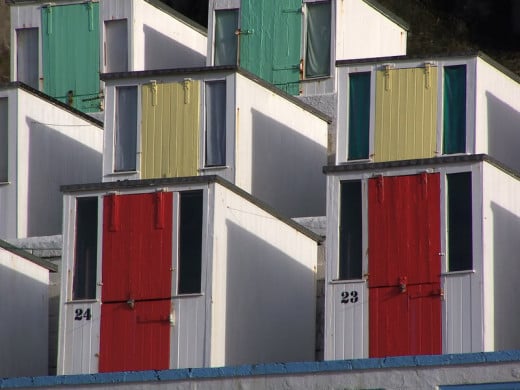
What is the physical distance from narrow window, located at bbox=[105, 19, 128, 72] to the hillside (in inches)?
589

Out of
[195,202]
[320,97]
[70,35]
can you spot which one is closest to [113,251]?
[195,202]

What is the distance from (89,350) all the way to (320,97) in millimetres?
11330

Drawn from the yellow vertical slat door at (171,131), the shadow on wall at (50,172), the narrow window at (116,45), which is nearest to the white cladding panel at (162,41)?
the narrow window at (116,45)

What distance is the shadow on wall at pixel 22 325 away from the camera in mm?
36250

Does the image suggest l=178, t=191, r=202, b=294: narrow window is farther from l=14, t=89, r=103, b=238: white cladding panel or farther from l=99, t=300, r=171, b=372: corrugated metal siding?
l=14, t=89, r=103, b=238: white cladding panel

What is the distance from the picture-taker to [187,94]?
37812 mm

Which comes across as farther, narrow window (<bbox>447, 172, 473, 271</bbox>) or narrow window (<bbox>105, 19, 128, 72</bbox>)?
narrow window (<bbox>105, 19, 128, 72</bbox>)

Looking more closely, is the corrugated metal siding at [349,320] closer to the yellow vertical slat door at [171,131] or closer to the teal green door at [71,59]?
the yellow vertical slat door at [171,131]

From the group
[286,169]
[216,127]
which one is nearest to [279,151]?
[286,169]

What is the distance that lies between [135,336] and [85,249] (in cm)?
203

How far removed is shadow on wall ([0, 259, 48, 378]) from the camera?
36.2 meters

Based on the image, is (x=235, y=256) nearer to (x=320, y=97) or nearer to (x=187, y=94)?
(x=187, y=94)

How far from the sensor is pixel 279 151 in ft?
130

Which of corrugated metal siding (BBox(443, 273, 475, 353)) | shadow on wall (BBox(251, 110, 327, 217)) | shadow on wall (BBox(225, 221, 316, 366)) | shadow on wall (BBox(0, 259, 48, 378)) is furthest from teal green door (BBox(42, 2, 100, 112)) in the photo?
corrugated metal siding (BBox(443, 273, 475, 353))
